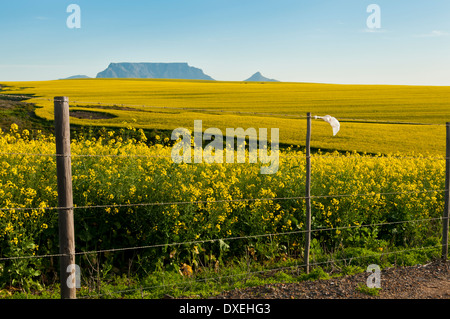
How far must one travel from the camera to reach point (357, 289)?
4855 millimetres

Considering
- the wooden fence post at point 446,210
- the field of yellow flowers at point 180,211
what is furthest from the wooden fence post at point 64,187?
the wooden fence post at point 446,210

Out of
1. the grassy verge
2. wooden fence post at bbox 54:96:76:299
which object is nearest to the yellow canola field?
the grassy verge

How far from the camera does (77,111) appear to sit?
27812mm

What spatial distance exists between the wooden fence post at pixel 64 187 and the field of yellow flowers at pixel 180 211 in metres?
0.82

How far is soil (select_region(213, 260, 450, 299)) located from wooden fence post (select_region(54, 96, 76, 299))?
151cm

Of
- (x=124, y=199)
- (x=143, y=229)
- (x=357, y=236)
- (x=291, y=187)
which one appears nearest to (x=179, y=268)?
(x=143, y=229)

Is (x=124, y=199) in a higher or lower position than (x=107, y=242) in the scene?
higher

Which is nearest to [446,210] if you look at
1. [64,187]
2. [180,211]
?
[180,211]

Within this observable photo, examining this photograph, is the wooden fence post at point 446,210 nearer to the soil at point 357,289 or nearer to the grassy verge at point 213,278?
the grassy verge at point 213,278

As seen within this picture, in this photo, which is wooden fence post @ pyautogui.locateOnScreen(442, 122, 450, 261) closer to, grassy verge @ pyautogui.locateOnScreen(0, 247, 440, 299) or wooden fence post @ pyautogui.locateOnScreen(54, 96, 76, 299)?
grassy verge @ pyautogui.locateOnScreen(0, 247, 440, 299)

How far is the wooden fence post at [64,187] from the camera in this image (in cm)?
393
